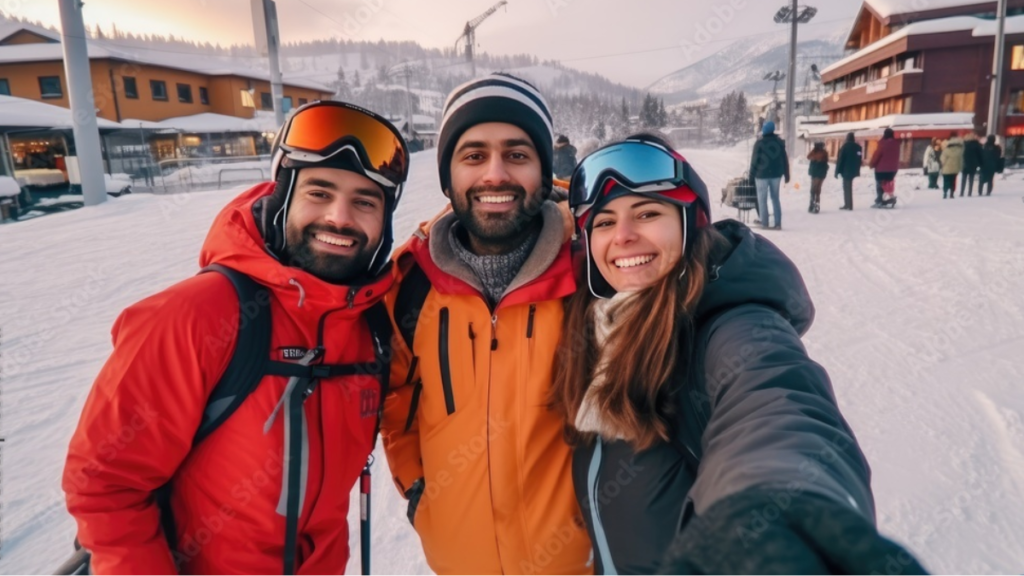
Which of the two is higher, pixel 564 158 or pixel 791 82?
pixel 791 82

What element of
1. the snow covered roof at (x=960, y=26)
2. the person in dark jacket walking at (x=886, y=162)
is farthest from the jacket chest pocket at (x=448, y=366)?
the snow covered roof at (x=960, y=26)

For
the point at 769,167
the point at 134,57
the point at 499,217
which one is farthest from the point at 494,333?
the point at 134,57

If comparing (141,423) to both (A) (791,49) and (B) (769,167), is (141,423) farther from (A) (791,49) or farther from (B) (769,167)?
(A) (791,49)

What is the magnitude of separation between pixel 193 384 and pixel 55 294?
7.75 m

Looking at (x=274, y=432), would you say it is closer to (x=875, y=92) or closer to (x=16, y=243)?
(x=16, y=243)

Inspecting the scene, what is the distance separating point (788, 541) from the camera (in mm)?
794

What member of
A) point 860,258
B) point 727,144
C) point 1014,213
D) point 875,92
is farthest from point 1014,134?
point 727,144

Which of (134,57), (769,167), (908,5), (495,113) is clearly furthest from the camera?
(908,5)

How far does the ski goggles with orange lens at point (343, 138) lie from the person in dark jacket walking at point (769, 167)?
11256mm

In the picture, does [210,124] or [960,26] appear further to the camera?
[210,124]

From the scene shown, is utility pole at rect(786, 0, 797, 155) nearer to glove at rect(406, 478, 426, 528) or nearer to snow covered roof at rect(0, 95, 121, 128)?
glove at rect(406, 478, 426, 528)

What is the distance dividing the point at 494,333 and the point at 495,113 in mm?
1097

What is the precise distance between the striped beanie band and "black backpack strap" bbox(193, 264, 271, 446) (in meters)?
1.14

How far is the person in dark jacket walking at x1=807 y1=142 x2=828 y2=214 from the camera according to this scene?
1348 cm
